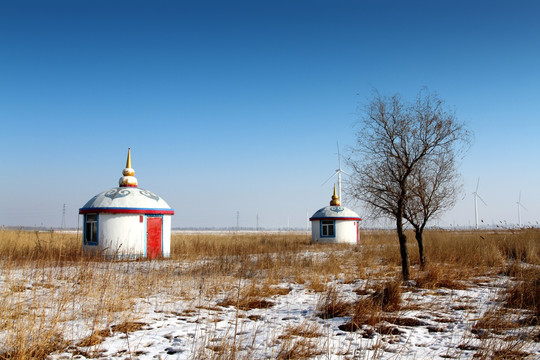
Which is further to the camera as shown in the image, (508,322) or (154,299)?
(154,299)

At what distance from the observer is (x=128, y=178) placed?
2005cm

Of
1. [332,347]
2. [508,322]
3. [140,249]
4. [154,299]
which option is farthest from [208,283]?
[140,249]

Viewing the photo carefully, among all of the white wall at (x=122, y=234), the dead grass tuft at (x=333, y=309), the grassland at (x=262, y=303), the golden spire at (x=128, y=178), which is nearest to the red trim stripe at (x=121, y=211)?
the white wall at (x=122, y=234)

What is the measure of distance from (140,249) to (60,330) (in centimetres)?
1312

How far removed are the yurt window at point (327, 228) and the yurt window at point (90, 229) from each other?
16570 mm

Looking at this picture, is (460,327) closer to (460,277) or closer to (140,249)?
(460,277)

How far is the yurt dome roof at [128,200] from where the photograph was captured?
59.3 feet

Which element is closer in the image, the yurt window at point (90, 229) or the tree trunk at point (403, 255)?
the tree trunk at point (403, 255)

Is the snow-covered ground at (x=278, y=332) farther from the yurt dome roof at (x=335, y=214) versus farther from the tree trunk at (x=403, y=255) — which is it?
the yurt dome roof at (x=335, y=214)

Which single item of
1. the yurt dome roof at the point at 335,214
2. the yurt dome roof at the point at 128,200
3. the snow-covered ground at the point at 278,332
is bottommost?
the snow-covered ground at the point at 278,332

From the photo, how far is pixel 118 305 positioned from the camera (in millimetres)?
7016

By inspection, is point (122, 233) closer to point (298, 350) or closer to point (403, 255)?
point (403, 255)

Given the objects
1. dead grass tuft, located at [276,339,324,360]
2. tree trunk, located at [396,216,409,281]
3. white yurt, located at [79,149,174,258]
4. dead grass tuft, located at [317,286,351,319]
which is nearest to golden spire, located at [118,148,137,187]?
white yurt, located at [79,149,174,258]

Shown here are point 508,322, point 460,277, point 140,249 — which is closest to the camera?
point 508,322
